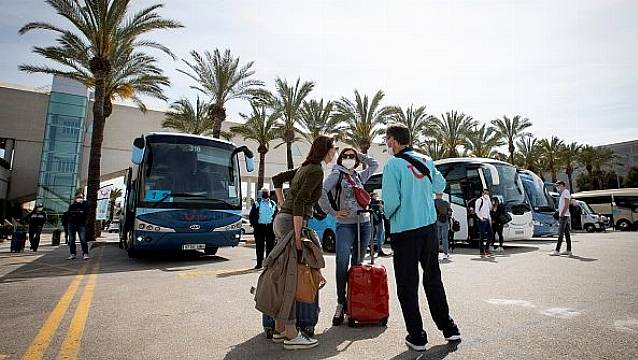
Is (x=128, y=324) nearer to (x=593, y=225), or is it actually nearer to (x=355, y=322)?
(x=355, y=322)

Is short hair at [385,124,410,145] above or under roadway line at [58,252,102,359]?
above

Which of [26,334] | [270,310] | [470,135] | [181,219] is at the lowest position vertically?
[26,334]

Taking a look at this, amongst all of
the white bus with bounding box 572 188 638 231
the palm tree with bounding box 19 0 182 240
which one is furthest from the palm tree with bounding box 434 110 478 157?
the palm tree with bounding box 19 0 182 240

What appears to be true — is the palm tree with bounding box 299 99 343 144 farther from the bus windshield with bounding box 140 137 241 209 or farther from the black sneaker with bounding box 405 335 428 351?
the black sneaker with bounding box 405 335 428 351

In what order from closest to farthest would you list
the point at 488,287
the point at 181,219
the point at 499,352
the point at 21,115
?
the point at 499,352
the point at 488,287
the point at 181,219
the point at 21,115

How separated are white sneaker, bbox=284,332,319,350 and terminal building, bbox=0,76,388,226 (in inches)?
1535

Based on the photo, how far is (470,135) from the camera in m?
35.9

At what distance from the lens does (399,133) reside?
3.61m

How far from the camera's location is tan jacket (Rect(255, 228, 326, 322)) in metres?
3.28

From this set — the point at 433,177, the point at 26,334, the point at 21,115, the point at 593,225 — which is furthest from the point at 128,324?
the point at 21,115

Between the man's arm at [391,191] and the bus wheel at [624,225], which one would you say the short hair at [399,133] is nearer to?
the man's arm at [391,191]

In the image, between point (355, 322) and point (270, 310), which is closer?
point (270, 310)

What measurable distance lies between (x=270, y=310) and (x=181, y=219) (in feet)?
→ 21.0

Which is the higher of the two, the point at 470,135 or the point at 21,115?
the point at 21,115
